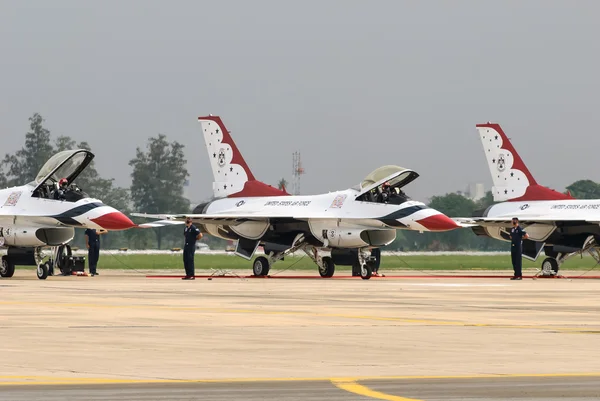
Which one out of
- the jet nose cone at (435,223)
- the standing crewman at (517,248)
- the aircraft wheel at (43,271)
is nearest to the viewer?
the aircraft wheel at (43,271)

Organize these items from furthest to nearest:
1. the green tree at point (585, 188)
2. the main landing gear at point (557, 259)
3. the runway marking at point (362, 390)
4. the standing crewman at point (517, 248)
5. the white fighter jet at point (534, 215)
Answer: the green tree at point (585, 188) → the white fighter jet at point (534, 215) → the main landing gear at point (557, 259) → the standing crewman at point (517, 248) → the runway marking at point (362, 390)

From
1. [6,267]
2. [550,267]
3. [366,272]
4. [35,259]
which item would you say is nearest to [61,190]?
[35,259]

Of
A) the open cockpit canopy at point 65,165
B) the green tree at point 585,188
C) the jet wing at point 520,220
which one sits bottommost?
the jet wing at point 520,220

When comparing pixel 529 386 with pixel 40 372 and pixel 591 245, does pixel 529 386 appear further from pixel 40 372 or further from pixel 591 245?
pixel 591 245

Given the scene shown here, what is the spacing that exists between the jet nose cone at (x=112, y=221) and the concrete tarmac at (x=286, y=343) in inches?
404

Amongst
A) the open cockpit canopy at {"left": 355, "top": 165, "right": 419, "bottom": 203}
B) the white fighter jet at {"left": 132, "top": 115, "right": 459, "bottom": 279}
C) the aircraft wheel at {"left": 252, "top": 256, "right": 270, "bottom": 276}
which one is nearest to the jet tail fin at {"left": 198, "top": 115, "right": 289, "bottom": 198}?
the white fighter jet at {"left": 132, "top": 115, "right": 459, "bottom": 279}

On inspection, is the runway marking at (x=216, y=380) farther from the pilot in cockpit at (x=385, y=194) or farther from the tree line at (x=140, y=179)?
the tree line at (x=140, y=179)

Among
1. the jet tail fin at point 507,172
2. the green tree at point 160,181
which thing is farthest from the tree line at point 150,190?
the jet tail fin at point 507,172

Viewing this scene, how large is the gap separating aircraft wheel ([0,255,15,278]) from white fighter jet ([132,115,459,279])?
493cm

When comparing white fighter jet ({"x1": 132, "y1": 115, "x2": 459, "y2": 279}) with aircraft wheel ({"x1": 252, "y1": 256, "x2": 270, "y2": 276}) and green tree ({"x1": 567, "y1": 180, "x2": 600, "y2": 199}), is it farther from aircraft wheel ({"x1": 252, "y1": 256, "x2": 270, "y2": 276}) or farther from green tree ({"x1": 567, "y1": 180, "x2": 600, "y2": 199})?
green tree ({"x1": 567, "y1": 180, "x2": 600, "y2": 199})

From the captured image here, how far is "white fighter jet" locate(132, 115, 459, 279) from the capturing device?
38.2 m

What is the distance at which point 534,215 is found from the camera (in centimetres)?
4381

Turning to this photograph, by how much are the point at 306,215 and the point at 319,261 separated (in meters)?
1.66

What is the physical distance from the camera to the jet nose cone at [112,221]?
35.4 meters
